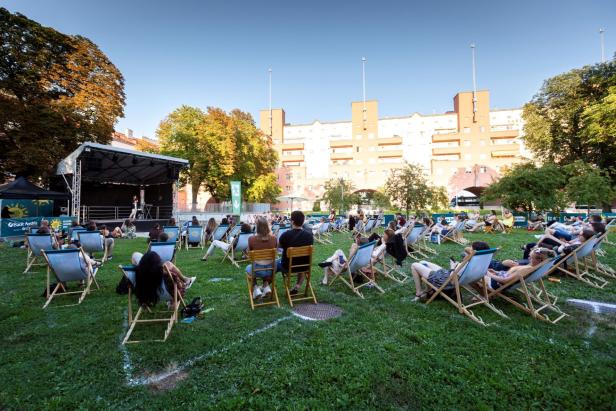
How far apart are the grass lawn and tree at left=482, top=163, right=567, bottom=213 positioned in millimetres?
14300

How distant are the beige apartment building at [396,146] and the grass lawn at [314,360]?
3835cm

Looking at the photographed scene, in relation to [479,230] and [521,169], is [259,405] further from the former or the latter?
[521,169]

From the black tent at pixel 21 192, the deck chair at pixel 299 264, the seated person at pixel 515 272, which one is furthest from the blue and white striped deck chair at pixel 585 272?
the black tent at pixel 21 192

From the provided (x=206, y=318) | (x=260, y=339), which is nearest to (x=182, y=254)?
(x=206, y=318)

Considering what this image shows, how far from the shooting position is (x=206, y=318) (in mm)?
3943

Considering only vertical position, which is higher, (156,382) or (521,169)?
(521,169)

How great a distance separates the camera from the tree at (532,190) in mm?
16062

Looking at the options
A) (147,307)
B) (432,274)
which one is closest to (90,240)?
(147,307)

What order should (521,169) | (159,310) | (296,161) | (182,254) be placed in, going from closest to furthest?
(159,310)
(182,254)
(521,169)
(296,161)

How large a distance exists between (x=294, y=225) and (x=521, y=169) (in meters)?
17.6

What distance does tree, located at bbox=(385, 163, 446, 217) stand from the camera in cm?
2028

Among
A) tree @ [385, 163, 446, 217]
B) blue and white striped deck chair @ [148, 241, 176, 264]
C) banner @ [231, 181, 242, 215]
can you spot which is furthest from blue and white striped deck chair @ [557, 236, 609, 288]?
banner @ [231, 181, 242, 215]

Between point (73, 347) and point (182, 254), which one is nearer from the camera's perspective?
point (73, 347)

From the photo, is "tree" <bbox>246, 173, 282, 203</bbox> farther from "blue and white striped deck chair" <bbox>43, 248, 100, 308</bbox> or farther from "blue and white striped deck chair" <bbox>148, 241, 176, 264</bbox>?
"blue and white striped deck chair" <bbox>43, 248, 100, 308</bbox>
